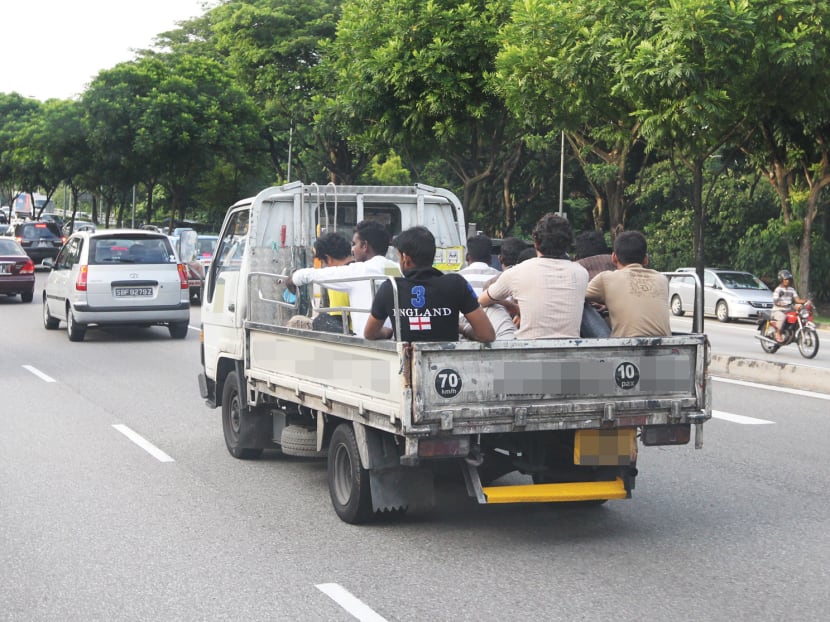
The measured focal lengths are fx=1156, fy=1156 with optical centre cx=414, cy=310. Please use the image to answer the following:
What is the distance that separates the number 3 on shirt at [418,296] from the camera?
636 centimetres

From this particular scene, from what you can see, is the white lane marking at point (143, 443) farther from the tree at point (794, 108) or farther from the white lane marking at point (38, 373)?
the tree at point (794, 108)

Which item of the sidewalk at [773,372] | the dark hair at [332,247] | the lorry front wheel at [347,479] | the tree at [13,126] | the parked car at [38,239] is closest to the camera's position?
the lorry front wheel at [347,479]

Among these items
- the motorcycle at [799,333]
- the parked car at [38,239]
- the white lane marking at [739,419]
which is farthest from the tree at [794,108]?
the parked car at [38,239]

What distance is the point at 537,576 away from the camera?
573 cm

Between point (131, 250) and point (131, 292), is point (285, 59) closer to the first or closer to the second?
point (131, 250)

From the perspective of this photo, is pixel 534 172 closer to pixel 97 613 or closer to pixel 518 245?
pixel 518 245

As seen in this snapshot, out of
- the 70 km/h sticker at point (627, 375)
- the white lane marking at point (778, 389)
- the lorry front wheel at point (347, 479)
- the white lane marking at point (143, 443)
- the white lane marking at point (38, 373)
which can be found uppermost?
the 70 km/h sticker at point (627, 375)

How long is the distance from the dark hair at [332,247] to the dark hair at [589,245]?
1.64m

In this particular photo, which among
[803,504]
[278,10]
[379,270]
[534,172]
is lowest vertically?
[803,504]

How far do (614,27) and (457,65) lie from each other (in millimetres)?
7210

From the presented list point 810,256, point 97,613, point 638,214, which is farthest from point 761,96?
point 97,613

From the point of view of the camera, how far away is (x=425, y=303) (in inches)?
251

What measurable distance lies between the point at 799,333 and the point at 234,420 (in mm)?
12636

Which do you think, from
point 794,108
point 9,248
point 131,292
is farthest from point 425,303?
point 9,248
